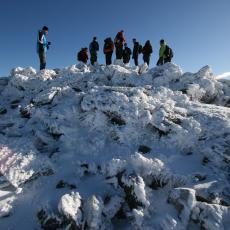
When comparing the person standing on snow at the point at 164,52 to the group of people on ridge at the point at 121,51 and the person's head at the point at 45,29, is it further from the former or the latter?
the person's head at the point at 45,29

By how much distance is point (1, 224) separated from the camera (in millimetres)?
6891

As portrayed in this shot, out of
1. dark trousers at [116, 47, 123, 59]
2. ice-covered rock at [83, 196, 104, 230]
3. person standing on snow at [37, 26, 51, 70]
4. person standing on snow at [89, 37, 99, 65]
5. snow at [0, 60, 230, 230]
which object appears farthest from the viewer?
dark trousers at [116, 47, 123, 59]

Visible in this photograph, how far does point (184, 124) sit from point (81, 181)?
4513 millimetres

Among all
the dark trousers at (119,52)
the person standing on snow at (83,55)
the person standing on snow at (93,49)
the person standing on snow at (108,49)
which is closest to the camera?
the person standing on snow at (108,49)

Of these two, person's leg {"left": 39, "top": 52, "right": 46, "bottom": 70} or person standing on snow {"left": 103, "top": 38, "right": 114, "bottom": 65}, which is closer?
person's leg {"left": 39, "top": 52, "right": 46, "bottom": 70}

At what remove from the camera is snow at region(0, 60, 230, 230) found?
22.3 ft

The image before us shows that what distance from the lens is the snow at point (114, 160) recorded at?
6801mm

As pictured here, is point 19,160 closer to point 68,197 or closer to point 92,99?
point 68,197

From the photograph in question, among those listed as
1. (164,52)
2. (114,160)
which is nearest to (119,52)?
(164,52)

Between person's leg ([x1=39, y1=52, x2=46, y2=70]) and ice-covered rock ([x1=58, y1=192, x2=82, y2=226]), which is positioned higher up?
person's leg ([x1=39, y1=52, x2=46, y2=70])

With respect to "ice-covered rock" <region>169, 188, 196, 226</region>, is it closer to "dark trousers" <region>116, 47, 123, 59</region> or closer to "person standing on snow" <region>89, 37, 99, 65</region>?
Result: "person standing on snow" <region>89, 37, 99, 65</region>

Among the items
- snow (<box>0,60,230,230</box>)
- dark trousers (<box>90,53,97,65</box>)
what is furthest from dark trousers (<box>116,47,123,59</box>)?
snow (<box>0,60,230,230</box>)

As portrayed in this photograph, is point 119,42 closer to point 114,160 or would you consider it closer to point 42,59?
point 42,59

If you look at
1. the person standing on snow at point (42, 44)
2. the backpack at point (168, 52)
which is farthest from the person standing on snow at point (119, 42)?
the person standing on snow at point (42, 44)
